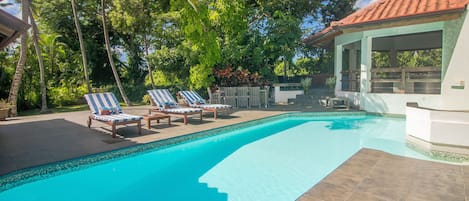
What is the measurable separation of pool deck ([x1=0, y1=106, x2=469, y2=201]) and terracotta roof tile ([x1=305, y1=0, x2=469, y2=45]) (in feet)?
22.6

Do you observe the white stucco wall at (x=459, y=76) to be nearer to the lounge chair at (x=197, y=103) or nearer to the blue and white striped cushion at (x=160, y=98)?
the lounge chair at (x=197, y=103)

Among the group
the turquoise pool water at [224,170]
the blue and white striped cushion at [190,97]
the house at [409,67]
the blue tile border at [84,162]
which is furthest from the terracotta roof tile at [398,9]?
the blue tile border at [84,162]

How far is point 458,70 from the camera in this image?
31.8 feet

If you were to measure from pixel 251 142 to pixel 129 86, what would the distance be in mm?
14309

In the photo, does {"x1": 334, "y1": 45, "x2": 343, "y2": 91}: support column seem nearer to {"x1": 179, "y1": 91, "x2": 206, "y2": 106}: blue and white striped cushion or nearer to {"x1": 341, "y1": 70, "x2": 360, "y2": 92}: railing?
{"x1": 341, "y1": 70, "x2": 360, "y2": 92}: railing

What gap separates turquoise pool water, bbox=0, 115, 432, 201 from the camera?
4.45 metres

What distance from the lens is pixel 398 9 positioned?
35.2ft

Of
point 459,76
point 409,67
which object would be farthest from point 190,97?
point 459,76

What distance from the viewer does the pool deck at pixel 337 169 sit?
351 cm

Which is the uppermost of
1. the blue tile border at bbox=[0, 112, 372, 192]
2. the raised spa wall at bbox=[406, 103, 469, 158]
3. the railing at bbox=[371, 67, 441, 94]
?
the railing at bbox=[371, 67, 441, 94]

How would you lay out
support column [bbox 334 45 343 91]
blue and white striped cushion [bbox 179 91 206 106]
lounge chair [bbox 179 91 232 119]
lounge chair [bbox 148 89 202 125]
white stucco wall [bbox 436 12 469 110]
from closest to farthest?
lounge chair [bbox 148 89 202 125] → white stucco wall [bbox 436 12 469 110] → lounge chair [bbox 179 91 232 119] → blue and white striped cushion [bbox 179 91 206 106] → support column [bbox 334 45 343 91]

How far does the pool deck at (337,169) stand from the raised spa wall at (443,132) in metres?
1.75

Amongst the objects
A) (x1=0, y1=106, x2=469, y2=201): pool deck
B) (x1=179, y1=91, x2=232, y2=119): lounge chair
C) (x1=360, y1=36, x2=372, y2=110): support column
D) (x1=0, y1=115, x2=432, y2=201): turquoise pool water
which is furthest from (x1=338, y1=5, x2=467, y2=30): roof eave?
(x1=0, y1=106, x2=469, y2=201): pool deck

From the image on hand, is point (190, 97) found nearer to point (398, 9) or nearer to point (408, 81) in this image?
point (398, 9)
